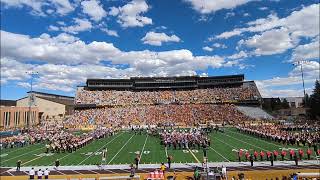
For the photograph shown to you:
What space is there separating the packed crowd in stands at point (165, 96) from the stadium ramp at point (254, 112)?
5.22 m

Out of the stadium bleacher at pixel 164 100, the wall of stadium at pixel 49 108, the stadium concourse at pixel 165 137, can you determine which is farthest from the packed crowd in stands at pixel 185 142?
the wall of stadium at pixel 49 108

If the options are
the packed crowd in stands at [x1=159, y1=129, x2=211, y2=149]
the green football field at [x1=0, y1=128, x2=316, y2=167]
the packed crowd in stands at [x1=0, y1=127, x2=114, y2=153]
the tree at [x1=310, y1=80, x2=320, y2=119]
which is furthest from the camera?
the tree at [x1=310, y1=80, x2=320, y2=119]

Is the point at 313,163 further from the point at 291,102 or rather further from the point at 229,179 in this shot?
the point at 291,102

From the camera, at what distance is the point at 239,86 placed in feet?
269

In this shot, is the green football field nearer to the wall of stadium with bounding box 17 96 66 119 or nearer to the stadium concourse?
the stadium concourse

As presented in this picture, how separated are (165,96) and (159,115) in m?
14.9

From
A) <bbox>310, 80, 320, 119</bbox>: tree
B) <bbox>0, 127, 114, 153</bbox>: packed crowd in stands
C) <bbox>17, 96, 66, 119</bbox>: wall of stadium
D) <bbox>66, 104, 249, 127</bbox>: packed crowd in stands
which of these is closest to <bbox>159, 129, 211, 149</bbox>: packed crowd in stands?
<bbox>0, 127, 114, 153</bbox>: packed crowd in stands

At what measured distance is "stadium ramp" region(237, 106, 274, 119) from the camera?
62.9 meters

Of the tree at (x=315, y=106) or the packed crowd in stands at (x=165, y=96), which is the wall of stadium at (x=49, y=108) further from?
the tree at (x=315, y=106)

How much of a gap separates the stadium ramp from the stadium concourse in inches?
11.9

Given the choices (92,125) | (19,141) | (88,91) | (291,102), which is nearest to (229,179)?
(19,141)

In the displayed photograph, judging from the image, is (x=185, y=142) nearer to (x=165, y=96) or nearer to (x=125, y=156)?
(x=125, y=156)

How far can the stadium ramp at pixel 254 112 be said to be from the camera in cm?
6294

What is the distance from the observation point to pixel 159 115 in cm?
6456
